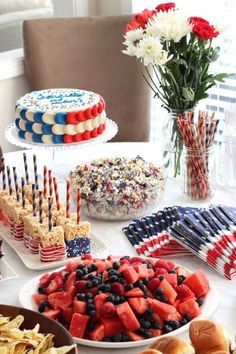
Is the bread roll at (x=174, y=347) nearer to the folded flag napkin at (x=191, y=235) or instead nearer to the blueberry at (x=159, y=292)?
the blueberry at (x=159, y=292)

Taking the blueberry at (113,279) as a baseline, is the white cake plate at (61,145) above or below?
below

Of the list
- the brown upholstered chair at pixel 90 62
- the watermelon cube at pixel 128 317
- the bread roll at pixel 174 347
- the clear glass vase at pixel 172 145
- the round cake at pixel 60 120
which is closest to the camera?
the bread roll at pixel 174 347

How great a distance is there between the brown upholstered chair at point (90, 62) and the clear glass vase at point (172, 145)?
0.86m

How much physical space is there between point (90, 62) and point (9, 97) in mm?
438

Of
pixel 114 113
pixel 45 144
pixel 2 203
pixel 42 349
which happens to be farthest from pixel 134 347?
pixel 114 113

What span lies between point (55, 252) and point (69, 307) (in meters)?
0.31

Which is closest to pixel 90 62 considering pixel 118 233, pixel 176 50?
pixel 176 50

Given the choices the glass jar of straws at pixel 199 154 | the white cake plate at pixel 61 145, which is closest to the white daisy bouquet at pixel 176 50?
the glass jar of straws at pixel 199 154

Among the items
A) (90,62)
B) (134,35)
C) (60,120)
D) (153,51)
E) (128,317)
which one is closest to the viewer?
(128,317)

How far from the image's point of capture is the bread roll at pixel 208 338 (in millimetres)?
1245

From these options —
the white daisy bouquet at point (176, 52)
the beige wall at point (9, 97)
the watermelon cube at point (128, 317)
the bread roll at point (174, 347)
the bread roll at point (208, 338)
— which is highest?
the white daisy bouquet at point (176, 52)

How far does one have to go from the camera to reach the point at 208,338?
1.26 meters

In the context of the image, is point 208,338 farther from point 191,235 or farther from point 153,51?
point 153,51

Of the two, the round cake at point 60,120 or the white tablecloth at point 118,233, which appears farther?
the round cake at point 60,120
